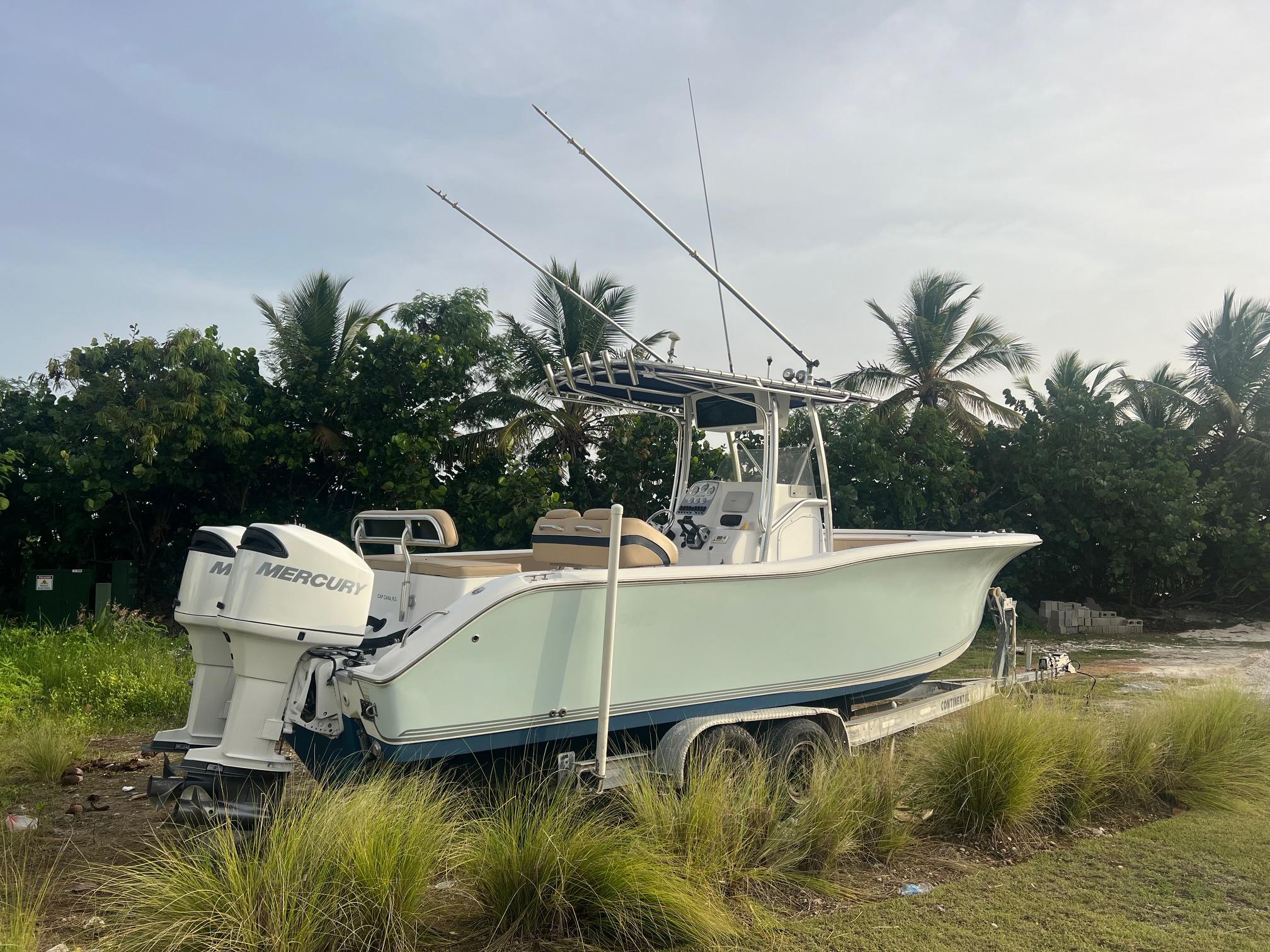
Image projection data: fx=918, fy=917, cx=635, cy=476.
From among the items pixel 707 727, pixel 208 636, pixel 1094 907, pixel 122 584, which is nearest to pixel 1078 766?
pixel 1094 907

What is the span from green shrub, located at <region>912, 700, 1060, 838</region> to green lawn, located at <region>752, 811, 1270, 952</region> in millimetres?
271

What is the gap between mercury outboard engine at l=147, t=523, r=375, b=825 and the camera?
3.68 meters

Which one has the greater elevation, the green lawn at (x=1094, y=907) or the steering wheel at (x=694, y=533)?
the steering wheel at (x=694, y=533)

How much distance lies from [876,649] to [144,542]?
1278 cm

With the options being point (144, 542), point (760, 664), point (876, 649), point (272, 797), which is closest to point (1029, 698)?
point (876, 649)

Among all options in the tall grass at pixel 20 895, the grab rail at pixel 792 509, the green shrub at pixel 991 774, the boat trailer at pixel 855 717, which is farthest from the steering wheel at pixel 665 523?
the tall grass at pixel 20 895

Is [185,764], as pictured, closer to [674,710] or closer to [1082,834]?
[674,710]

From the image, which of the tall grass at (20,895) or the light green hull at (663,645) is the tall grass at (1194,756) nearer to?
the light green hull at (663,645)

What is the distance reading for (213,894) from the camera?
3.01 meters

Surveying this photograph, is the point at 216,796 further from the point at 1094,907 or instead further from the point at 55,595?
the point at 55,595

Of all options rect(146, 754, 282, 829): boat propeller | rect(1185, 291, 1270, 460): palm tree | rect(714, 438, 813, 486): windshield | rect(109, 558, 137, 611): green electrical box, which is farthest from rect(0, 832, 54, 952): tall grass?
rect(1185, 291, 1270, 460): palm tree

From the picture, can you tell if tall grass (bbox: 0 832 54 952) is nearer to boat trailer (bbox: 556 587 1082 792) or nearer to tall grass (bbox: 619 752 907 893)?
boat trailer (bbox: 556 587 1082 792)

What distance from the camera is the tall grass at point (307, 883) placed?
294 centimetres

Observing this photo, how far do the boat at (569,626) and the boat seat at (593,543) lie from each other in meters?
0.02
